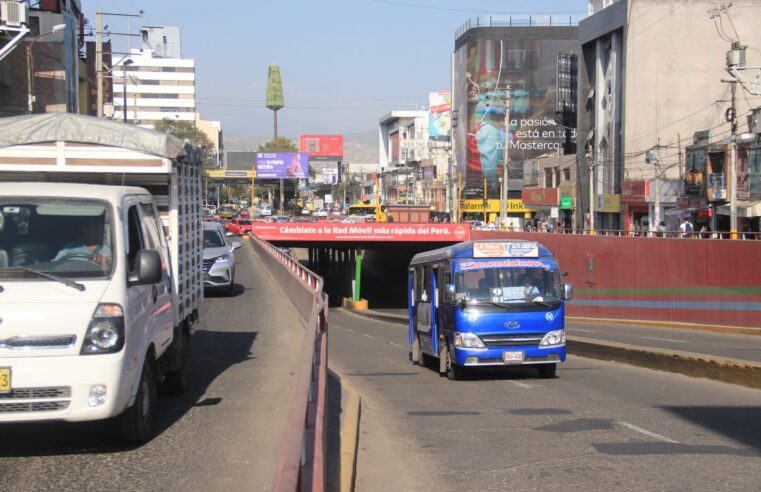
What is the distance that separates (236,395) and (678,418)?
5263mm

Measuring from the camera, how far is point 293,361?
1345cm

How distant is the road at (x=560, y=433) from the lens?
A: 746cm

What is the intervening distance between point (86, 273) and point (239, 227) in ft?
244

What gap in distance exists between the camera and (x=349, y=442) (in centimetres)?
819

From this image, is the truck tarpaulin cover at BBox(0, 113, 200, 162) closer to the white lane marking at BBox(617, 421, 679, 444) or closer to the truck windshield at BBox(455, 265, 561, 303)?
the white lane marking at BBox(617, 421, 679, 444)

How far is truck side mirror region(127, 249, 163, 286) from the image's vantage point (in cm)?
718

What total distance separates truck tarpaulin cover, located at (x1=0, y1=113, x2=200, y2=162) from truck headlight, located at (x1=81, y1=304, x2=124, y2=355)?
2.78 metres

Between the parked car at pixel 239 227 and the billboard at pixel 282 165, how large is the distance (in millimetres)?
33189

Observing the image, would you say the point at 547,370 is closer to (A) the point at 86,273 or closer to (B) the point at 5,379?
(A) the point at 86,273

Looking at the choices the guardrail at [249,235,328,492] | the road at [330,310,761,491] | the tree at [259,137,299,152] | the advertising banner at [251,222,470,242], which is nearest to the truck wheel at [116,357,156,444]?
the guardrail at [249,235,328,492]

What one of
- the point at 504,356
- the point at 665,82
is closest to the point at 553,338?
the point at 504,356

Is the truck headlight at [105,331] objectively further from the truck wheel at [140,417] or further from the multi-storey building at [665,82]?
the multi-storey building at [665,82]

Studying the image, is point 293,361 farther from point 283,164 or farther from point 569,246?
point 283,164

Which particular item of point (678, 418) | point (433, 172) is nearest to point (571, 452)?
point (678, 418)
